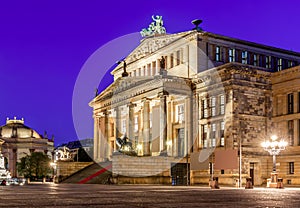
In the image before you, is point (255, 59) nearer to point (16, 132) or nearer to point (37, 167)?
point (37, 167)

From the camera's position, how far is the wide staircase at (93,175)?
58259 mm

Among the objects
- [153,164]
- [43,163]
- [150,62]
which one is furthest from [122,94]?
[43,163]

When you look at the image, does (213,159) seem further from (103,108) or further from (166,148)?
(103,108)

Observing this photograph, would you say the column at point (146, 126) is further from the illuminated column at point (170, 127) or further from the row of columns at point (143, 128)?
the illuminated column at point (170, 127)

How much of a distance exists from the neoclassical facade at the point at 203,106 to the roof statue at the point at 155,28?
5.10 feet

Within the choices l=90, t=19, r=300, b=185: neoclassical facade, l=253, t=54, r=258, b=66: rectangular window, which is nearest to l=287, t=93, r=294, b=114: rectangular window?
l=90, t=19, r=300, b=185: neoclassical facade

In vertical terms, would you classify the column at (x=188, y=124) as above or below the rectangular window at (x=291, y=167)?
above

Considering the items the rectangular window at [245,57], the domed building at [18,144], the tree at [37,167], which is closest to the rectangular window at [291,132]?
the rectangular window at [245,57]

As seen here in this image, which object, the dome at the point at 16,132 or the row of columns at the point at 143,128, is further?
the dome at the point at 16,132

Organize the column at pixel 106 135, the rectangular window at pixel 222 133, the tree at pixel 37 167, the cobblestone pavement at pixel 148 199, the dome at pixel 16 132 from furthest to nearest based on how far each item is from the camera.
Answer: the dome at pixel 16 132
the tree at pixel 37 167
the column at pixel 106 135
the rectangular window at pixel 222 133
the cobblestone pavement at pixel 148 199

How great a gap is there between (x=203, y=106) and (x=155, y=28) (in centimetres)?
1997

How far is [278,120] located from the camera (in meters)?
56.0

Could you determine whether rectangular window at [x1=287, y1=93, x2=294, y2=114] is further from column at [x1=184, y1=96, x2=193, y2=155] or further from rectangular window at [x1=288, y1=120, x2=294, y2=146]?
column at [x1=184, y1=96, x2=193, y2=155]

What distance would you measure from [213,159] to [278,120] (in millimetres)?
8574
